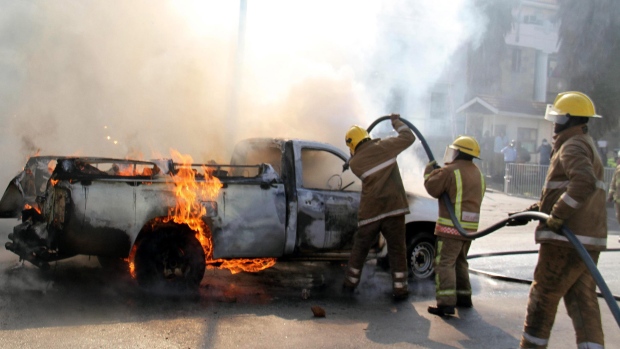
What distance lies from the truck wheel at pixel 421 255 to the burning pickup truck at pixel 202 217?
0.01m

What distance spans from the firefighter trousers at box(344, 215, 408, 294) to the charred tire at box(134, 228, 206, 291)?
5.26 ft

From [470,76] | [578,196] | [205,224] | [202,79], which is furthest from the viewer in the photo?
[470,76]

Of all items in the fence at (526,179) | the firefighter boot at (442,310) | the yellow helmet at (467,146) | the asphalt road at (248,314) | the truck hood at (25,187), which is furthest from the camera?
the fence at (526,179)

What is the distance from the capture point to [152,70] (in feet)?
41.0

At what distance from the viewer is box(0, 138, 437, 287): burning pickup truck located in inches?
255

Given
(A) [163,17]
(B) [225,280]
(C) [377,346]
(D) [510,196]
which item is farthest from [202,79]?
(D) [510,196]

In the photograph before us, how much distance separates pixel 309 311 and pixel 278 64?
741 cm

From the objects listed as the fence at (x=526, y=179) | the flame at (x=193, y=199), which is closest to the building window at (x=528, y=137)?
the fence at (x=526, y=179)

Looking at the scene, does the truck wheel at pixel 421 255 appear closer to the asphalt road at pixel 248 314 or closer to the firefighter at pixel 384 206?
the asphalt road at pixel 248 314

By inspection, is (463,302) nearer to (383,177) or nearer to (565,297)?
(383,177)

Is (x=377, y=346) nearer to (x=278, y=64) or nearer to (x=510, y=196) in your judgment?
(x=278, y=64)

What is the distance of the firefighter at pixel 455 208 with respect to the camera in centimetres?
645

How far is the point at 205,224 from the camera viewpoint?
6.93m

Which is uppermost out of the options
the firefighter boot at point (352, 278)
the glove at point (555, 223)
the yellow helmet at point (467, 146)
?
the yellow helmet at point (467, 146)
